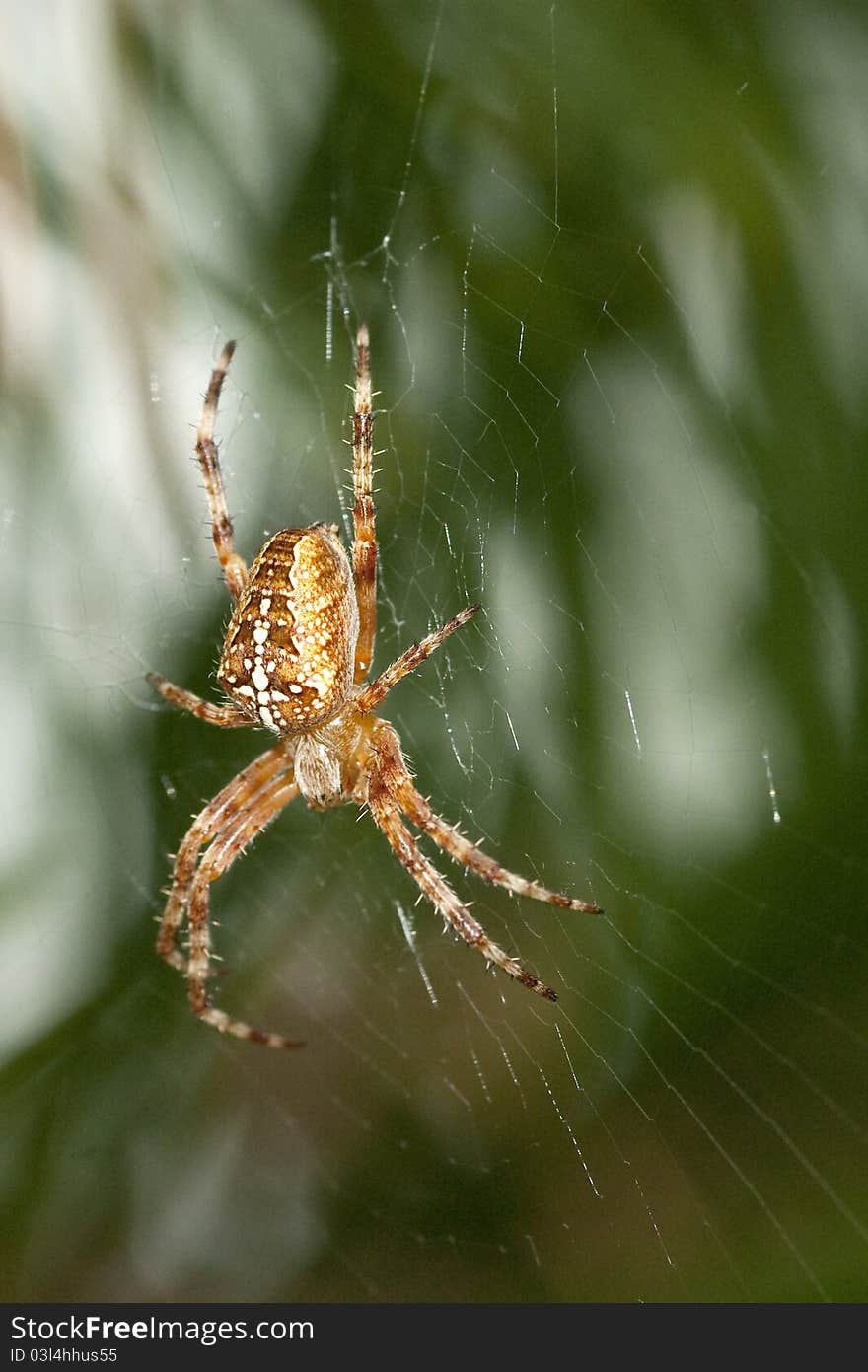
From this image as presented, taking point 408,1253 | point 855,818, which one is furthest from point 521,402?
point 408,1253

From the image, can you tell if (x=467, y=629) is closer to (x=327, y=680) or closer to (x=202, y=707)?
(x=327, y=680)

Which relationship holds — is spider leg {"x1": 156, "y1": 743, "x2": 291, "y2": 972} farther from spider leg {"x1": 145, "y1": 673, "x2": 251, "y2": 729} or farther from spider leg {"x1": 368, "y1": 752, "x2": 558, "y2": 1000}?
spider leg {"x1": 368, "y1": 752, "x2": 558, "y2": 1000}

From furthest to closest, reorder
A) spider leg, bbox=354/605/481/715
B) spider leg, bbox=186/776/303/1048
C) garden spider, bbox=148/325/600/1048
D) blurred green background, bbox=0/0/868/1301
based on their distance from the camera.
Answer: spider leg, bbox=186/776/303/1048
garden spider, bbox=148/325/600/1048
spider leg, bbox=354/605/481/715
blurred green background, bbox=0/0/868/1301

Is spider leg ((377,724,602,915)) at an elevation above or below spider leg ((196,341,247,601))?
below

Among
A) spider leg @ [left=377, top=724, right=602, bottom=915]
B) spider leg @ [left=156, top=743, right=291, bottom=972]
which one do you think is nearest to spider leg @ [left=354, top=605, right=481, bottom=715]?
spider leg @ [left=377, top=724, right=602, bottom=915]

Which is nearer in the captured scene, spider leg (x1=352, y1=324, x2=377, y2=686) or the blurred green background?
the blurred green background

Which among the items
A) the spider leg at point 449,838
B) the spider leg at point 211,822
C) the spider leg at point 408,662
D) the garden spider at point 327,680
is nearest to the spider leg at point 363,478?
the garden spider at point 327,680

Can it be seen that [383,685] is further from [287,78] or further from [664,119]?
[287,78]

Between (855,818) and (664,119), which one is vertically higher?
(664,119)
